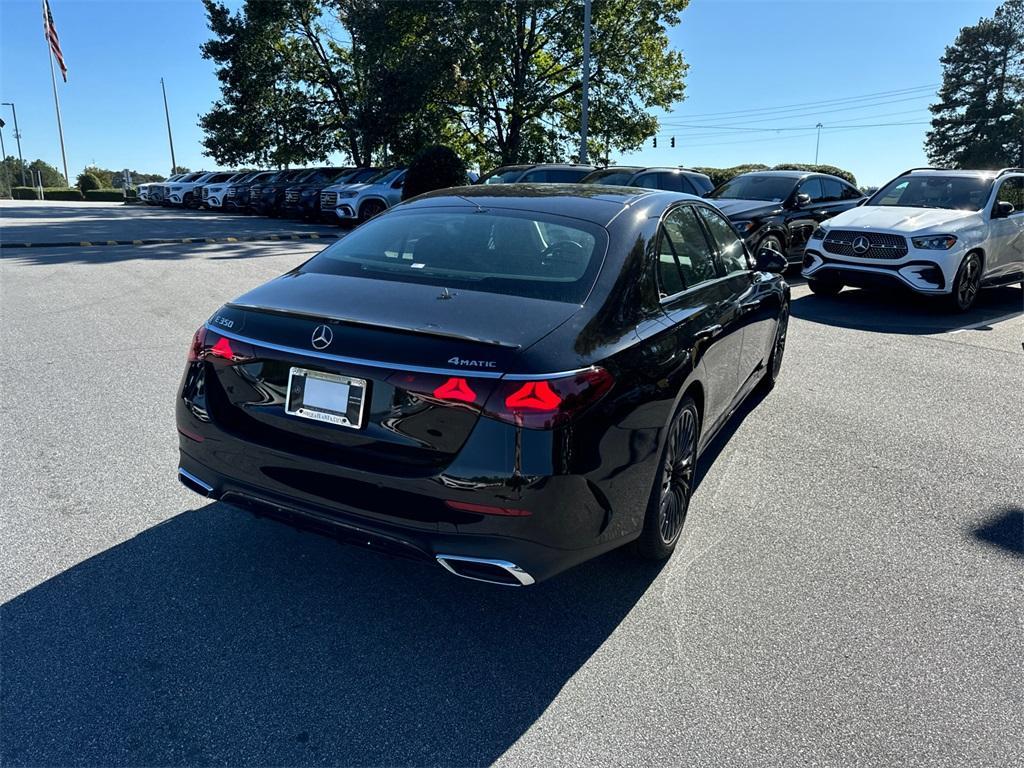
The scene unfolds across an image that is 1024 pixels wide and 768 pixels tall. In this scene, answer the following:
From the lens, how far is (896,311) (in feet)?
32.2

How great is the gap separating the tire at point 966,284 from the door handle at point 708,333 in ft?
22.8

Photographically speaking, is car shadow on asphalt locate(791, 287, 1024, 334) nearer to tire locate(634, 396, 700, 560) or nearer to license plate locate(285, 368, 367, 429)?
tire locate(634, 396, 700, 560)

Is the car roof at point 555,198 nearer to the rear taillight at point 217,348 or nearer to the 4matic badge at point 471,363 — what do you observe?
the 4matic badge at point 471,363

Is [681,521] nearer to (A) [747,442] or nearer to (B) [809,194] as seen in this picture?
(A) [747,442]

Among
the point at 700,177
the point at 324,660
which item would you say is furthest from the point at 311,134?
the point at 324,660

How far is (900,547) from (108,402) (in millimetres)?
5023

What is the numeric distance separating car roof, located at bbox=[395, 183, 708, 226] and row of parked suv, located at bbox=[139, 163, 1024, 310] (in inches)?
215

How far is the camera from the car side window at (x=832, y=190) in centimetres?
1342

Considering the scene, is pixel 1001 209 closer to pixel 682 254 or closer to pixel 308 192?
pixel 682 254

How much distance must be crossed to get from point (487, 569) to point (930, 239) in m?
8.74

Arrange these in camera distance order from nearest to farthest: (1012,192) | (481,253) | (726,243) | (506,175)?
1. (481,253)
2. (726,243)
3. (1012,192)
4. (506,175)

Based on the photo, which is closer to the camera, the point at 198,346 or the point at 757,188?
the point at 198,346

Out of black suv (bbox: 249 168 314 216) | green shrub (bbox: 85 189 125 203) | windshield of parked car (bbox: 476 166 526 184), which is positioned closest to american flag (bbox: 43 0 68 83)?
green shrub (bbox: 85 189 125 203)

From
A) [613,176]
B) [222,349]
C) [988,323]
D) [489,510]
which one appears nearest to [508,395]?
[489,510]
